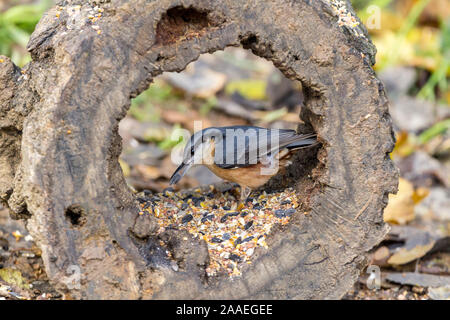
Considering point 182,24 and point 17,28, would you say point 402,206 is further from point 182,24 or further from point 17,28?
point 17,28

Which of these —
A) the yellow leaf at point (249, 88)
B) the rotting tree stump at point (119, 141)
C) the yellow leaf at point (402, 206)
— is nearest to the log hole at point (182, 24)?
the rotting tree stump at point (119, 141)

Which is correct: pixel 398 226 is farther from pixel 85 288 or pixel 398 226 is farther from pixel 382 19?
pixel 382 19

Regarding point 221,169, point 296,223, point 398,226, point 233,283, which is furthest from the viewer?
point 398,226

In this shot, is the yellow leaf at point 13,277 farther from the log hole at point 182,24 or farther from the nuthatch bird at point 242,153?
the log hole at point 182,24

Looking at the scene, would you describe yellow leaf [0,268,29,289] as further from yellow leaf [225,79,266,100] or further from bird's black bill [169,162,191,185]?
yellow leaf [225,79,266,100]

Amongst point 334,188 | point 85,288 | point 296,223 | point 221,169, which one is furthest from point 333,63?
point 85,288
